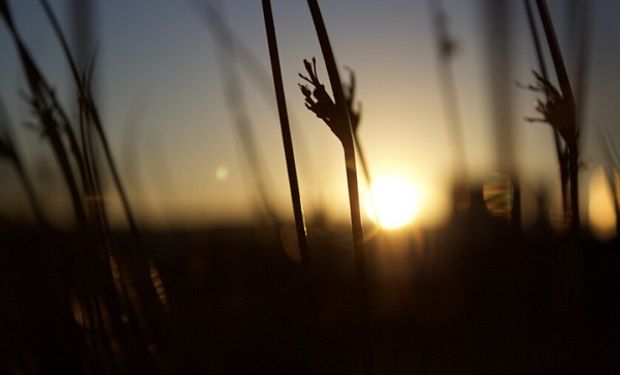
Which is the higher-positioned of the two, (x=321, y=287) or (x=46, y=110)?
(x=46, y=110)

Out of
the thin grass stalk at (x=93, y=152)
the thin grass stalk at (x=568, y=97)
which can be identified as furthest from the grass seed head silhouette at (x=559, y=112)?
the thin grass stalk at (x=93, y=152)

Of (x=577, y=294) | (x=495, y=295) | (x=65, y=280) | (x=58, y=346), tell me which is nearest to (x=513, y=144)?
(x=577, y=294)

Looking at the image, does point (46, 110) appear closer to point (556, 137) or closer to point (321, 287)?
point (556, 137)

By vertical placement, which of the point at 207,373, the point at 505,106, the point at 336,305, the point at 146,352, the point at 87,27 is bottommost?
the point at 336,305

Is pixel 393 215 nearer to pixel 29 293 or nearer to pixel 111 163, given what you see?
pixel 111 163

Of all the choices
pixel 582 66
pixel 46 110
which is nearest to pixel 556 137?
pixel 582 66

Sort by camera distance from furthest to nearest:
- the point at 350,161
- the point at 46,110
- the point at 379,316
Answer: the point at 379,316
the point at 46,110
the point at 350,161
